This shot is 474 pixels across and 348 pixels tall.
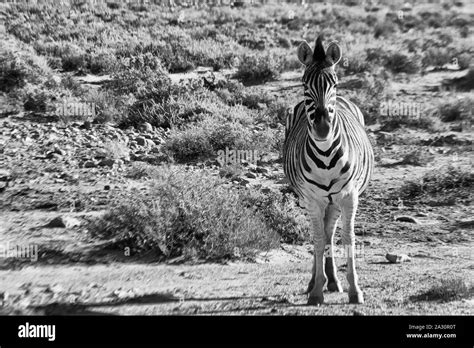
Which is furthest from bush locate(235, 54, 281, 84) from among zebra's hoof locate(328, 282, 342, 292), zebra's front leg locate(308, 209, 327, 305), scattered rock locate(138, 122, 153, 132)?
zebra's front leg locate(308, 209, 327, 305)

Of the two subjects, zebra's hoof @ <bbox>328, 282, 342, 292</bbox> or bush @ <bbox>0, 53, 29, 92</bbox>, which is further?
bush @ <bbox>0, 53, 29, 92</bbox>

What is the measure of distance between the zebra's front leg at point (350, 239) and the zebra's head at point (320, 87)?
0.77m

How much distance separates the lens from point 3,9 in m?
25.3

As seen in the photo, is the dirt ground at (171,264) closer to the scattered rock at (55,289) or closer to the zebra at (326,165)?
the scattered rock at (55,289)

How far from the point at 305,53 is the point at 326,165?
1030 millimetres

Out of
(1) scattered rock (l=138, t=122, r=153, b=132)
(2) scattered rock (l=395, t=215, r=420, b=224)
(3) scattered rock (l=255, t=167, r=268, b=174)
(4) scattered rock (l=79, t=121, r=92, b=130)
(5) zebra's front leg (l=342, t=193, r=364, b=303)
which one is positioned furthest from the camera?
(1) scattered rock (l=138, t=122, r=153, b=132)

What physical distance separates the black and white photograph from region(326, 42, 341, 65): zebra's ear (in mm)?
26

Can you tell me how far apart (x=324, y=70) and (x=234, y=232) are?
9.79 ft

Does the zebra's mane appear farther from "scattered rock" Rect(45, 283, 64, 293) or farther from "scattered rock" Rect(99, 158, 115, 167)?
"scattered rock" Rect(99, 158, 115, 167)

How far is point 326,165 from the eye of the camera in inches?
231

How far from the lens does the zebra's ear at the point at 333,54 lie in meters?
5.69

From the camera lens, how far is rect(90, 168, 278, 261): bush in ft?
25.8
